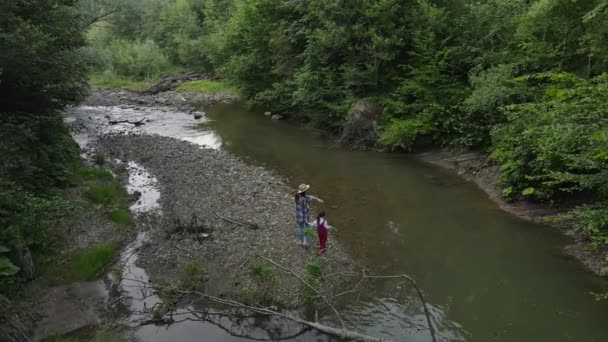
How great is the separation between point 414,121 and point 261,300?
16020 mm

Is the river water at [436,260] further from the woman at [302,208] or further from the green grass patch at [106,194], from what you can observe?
the woman at [302,208]

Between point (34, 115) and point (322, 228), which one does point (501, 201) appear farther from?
point (34, 115)

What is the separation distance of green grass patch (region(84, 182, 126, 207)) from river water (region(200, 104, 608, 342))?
7.70m

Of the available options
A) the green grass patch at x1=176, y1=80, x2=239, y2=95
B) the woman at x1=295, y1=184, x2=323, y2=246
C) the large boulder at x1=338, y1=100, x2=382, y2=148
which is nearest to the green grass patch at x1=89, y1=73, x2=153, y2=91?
the green grass patch at x1=176, y1=80, x2=239, y2=95

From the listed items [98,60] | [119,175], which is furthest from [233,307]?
[98,60]

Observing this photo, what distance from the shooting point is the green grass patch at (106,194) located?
17828mm

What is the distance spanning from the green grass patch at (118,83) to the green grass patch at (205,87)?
6.62 meters

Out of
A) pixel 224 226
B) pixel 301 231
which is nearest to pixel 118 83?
pixel 224 226

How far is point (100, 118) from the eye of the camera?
38.7m

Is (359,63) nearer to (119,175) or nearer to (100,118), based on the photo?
(119,175)

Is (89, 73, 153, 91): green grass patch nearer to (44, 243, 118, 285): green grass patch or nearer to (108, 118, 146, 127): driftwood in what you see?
(108, 118, 146, 127): driftwood

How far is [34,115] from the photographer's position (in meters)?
15.7

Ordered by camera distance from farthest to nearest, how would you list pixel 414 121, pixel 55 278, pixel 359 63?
pixel 359 63
pixel 414 121
pixel 55 278

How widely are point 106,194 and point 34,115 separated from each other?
425cm
